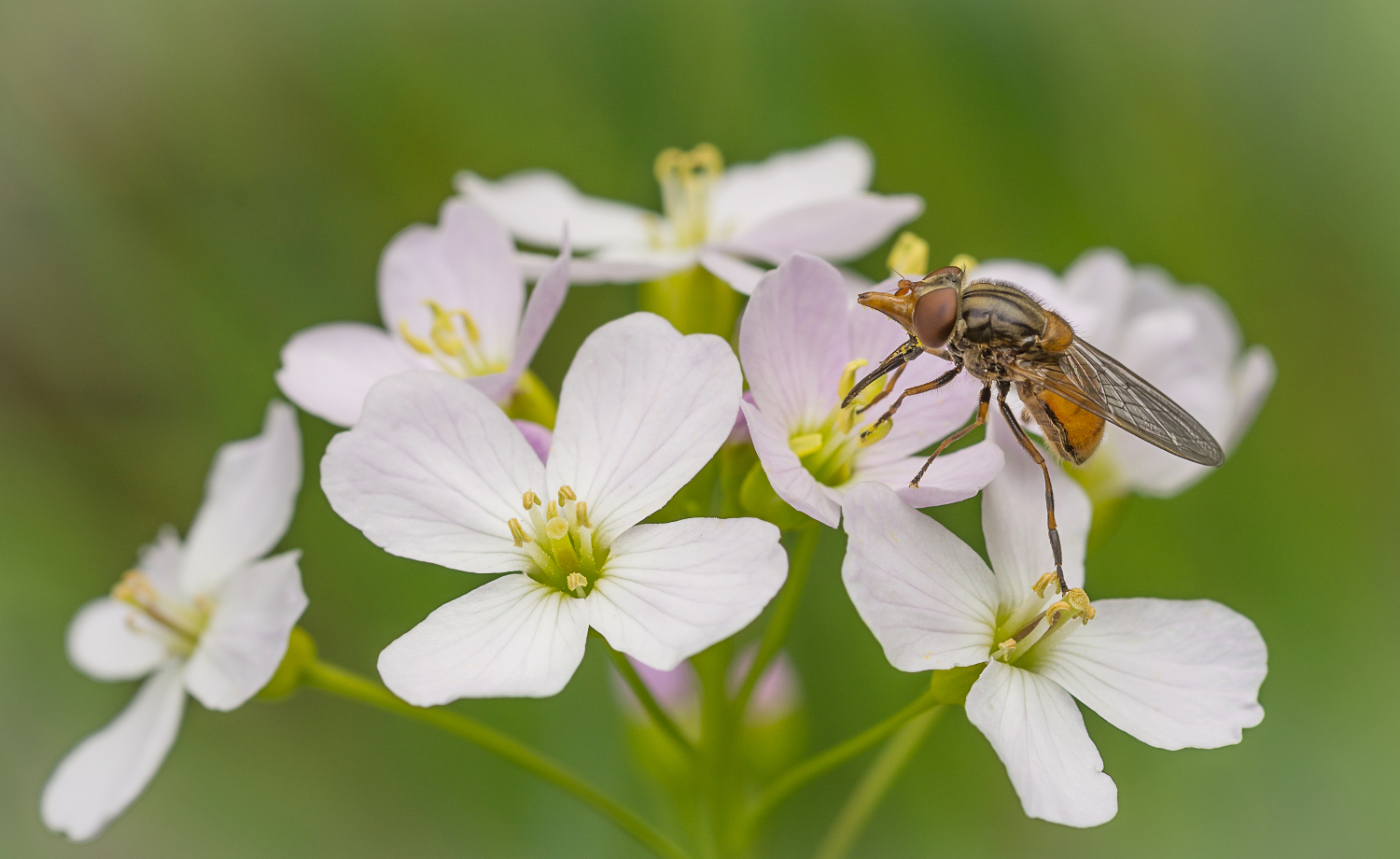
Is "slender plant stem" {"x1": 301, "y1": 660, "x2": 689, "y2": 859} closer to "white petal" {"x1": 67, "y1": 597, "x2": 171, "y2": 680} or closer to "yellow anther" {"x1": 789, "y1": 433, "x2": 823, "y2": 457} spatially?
"white petal" {"x1": 67, "y1": 597, "x2": 171, "y2": 680}

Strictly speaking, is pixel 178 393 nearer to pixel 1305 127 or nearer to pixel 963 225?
pixel 963 225

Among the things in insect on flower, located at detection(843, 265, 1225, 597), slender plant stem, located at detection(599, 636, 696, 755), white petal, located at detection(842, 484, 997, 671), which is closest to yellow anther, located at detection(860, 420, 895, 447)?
insect on flower, located at detection(843, 265, 1225, 597)

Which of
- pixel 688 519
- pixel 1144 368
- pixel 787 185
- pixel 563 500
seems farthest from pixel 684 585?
pixel 787 185

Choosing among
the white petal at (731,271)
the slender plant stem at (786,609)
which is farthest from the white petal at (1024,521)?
the white petal at (731,271)

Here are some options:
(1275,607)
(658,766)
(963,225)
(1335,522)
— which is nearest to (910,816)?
(658,766)

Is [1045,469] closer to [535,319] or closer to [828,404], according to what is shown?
[828,404]

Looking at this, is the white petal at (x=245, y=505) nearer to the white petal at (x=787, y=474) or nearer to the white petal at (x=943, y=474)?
the white petal at (x=787, y=474)
